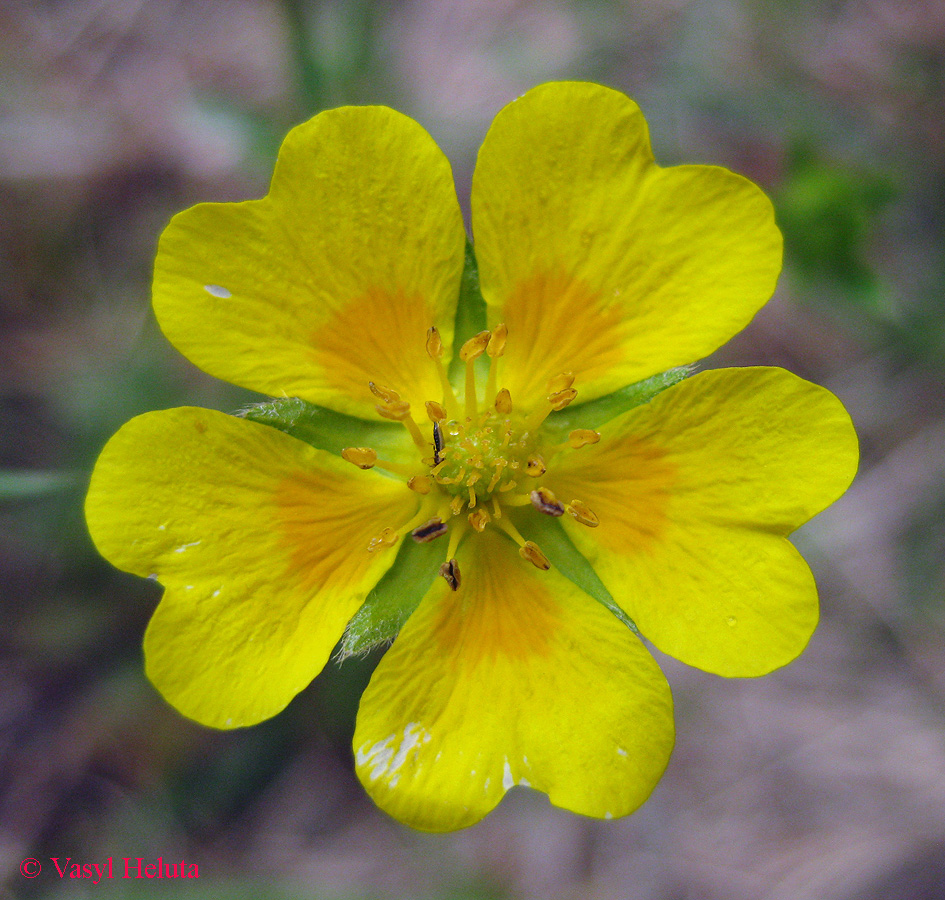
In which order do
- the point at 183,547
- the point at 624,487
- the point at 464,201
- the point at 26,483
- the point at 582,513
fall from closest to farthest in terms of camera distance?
1. the point at 183,547
2. the point at 582,513
3. the point at 624,487
4. the point at 26,483
5. the point at 464,201

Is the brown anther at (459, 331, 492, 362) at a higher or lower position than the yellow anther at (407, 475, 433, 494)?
higher

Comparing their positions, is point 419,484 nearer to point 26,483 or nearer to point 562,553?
point 562,553

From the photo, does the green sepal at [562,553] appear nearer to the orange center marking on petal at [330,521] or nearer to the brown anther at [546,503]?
the brown anther at [546,503]

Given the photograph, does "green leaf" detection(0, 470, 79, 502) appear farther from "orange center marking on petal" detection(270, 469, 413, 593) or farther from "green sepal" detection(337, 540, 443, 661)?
"green sepal" detection(337, 540, 443, 661)

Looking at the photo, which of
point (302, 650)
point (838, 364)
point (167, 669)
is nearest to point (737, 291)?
point (302, 650)

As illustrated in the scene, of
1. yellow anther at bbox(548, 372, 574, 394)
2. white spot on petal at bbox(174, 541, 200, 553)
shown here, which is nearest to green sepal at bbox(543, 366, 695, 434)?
yellow anther at bbox(548, 372, 574, 394)

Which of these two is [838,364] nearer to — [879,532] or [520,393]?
[879,532]

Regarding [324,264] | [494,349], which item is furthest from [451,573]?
[324,264]
